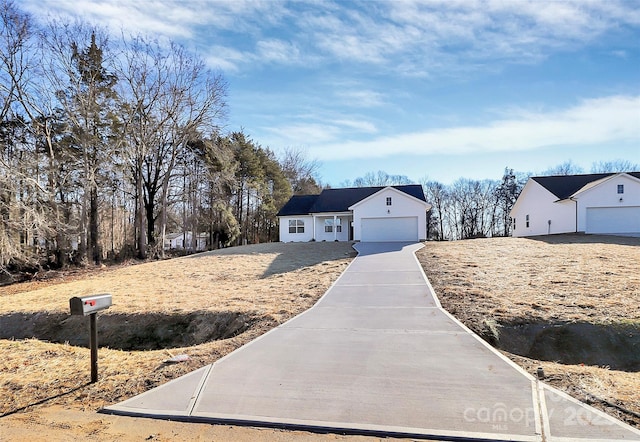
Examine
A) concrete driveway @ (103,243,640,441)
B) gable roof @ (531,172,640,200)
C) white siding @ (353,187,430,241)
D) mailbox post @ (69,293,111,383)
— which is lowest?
concrete driveway @ (103,243,640,441)

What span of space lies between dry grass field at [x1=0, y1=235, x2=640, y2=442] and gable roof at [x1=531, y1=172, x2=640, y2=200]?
32.0 feet

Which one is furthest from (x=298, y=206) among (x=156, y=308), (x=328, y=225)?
(x=156, y=308)

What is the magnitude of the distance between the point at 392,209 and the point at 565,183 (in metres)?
12.3

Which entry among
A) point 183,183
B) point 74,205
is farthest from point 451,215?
point 74,205

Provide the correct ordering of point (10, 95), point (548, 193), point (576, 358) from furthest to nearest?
point (548, 193) → point (10, 95) → point (576, 358)

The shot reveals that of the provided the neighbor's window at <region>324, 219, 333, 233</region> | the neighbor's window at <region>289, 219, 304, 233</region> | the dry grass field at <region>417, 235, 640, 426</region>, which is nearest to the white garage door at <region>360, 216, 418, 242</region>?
the neighbor's window at <region>324, 219, 333, 233</region>

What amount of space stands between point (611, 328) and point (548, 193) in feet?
72.8

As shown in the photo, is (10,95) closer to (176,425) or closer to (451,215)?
(176,425)

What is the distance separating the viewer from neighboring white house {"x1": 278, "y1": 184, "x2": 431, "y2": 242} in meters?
24.1

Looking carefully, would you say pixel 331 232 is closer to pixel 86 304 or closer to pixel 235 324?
pixel 235 324

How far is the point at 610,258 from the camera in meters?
12.8

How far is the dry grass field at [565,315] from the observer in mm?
3895

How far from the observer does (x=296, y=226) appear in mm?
29109

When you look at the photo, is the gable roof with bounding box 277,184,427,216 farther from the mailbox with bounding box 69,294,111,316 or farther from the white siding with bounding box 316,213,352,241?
the mailbox with bounding box 69,294,111,316
